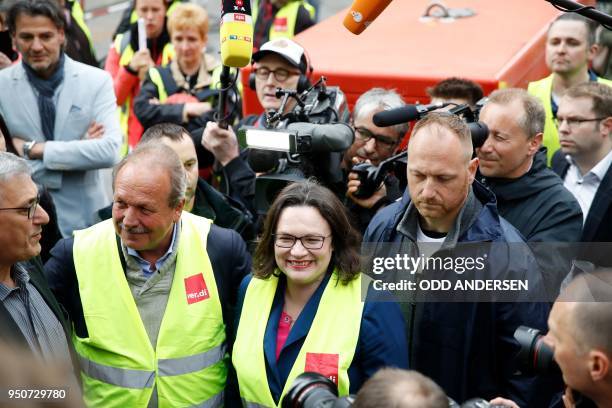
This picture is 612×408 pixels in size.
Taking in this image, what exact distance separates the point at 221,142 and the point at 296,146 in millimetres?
826

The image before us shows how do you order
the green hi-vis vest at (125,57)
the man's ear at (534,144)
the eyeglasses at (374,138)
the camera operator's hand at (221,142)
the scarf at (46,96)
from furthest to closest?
the green hi-vis vest at (125,57) < the scarf at (46,96) < the camera operator's hand at (221,142) < the eyeglasses at (374,138) < the man's ear at (534,144)

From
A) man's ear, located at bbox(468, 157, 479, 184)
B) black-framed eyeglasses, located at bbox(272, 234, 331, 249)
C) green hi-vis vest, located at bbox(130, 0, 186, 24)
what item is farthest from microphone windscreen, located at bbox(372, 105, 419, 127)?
green hi-vis vest, located at bbox(130, 0, 186, 24)

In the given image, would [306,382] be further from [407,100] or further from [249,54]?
[407,100]

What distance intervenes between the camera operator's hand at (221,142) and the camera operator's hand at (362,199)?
72 centimetres

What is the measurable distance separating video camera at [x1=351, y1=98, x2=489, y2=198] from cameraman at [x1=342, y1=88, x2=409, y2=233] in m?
0.15

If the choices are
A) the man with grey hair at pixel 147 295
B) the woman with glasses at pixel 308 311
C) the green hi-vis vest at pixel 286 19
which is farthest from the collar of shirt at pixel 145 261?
the green hi-vis vest at pixel 286 19

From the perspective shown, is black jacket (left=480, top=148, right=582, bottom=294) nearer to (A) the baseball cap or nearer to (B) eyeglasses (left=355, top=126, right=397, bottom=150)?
(B) eyeglasses (left=355, top=126, right=397, bottom=150)

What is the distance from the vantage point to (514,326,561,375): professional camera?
126 inches

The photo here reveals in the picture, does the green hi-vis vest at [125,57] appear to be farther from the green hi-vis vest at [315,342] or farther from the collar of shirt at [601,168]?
the green hi-vis vest at [315,342]

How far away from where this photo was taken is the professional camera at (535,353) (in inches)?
→ 126

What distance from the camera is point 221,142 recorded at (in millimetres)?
5070

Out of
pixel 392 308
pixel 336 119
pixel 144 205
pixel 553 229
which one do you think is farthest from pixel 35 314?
pixel 553 229

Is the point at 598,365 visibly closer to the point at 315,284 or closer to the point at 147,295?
the point at 315,284

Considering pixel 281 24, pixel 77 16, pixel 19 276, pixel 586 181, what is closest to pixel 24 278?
pixel 19 276
